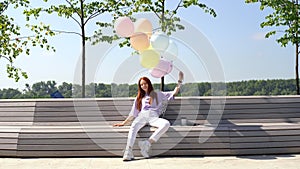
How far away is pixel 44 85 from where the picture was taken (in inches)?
274

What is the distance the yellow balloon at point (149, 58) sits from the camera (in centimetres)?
402

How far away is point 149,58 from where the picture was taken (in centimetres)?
402

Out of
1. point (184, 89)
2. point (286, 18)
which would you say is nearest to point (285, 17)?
Answer: point (286, 18)

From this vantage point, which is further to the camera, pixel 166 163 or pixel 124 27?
pixel 124 27

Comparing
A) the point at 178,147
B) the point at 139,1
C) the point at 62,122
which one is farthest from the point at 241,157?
the point at 139,1

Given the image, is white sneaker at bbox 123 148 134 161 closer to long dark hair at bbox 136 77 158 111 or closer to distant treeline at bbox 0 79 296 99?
long dark hair at bbox 136 77 158 111

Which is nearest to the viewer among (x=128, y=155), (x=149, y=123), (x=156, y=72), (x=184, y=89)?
(x=128, y=155)

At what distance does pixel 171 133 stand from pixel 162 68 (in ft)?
2.70

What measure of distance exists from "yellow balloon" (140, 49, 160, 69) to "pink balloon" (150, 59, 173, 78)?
0.29 feet

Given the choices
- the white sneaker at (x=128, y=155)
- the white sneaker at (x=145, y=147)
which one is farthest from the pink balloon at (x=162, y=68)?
the white sneaker at (x=128, y=155)

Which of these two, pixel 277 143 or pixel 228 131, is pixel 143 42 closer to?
pixel 228 131

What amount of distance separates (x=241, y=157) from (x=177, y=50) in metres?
1.55

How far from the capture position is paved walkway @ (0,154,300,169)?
3.32m

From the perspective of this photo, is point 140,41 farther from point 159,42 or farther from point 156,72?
point 156,72
